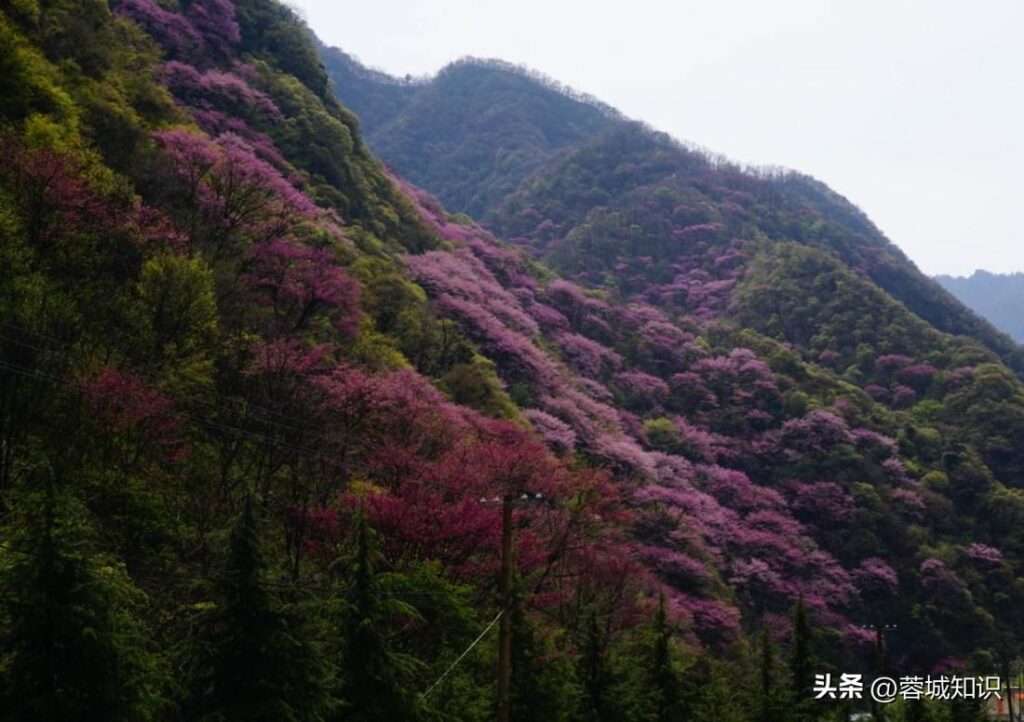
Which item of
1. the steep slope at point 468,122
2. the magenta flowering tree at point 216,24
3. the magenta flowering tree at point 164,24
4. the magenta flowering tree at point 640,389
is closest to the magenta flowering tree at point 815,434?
the magenta flowering tree at point 640,389

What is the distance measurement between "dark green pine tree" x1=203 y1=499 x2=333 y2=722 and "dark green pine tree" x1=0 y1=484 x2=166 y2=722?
54.7 inches

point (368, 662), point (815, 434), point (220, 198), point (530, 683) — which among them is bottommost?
point (530, 683)

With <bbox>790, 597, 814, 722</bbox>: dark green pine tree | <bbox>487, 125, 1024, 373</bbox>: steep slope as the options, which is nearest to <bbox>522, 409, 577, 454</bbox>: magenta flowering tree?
<bbox>790, 597, 814, 722</bbox>: dark green pine tree

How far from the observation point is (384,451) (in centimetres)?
1931

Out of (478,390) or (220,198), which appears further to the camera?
(478,390)

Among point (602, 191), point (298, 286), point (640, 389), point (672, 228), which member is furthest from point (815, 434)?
point (602, 191)

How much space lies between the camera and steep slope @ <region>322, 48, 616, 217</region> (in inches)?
4107

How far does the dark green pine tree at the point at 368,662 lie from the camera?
38.1 ft

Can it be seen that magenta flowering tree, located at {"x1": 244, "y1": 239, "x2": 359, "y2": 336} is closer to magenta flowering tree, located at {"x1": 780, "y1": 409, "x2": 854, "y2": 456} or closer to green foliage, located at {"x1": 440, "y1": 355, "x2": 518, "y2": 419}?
green foliage, located at {"x1": 440, "y1": 355, "x2": 518, "y2": 419}

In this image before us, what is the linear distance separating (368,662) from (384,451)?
26.1ft

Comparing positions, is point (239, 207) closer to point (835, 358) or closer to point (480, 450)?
point (480, 450)

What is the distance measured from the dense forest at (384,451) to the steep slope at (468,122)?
48.1 metres

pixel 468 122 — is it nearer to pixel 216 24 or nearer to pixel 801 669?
pixel 216 24

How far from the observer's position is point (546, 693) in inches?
635
